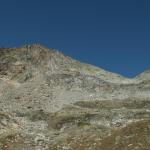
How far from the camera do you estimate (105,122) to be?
187 feet

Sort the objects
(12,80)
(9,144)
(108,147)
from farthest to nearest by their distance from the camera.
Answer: (12,80) → (9,144) → (108,147)

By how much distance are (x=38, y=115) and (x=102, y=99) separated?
15.2 m

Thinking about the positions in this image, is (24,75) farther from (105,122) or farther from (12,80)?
(105,122)

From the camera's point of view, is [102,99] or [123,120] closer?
Result: [123,120]

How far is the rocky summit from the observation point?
146ft

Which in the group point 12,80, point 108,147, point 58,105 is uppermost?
point 12,80

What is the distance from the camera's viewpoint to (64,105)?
7119cm

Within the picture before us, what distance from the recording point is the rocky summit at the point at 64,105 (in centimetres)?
4453

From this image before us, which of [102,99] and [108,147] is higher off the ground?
[102,99]

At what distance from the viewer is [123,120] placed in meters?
56.6

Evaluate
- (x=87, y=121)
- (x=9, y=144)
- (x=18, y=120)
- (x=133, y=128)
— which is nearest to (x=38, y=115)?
(x=18, y=120)

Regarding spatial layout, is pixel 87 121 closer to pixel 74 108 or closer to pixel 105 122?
pixel 105 122

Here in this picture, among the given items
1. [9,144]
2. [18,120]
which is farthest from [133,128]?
[18,120]

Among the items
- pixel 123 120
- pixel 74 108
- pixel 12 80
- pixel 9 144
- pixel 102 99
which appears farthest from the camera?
pixel 12 80
